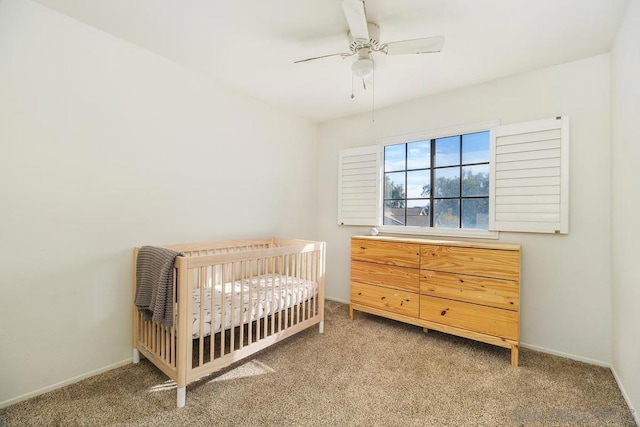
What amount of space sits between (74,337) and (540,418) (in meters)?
2.93

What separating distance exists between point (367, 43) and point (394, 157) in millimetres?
1682

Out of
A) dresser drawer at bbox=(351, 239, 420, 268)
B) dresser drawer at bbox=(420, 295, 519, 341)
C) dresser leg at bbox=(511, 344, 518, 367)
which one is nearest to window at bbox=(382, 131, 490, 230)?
dresser drawer at bbox=(351, 239, 420, 268)

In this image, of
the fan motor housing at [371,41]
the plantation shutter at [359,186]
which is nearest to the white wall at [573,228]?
the plantation shutter at [359,186]

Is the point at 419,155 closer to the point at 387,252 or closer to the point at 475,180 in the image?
the point at 475,180

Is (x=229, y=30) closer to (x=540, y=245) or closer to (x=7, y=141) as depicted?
(x=7, y=141)

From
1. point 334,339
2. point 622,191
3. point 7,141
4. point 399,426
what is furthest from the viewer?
point 334,339

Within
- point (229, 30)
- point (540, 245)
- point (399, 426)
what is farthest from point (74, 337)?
point (540, 245)

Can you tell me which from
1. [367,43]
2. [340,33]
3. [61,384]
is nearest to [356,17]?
[367,43]

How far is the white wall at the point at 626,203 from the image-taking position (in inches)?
62.2

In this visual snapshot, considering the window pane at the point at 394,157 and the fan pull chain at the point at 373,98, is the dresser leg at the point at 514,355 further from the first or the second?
the fan pull chain at the point at 373,98

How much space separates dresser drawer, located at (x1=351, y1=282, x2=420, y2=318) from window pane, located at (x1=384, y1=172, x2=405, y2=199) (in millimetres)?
1122

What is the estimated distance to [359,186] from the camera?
3482 mm

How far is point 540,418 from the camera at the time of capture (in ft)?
5.21

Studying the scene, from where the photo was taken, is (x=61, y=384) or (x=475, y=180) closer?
(x=61, y=384)
